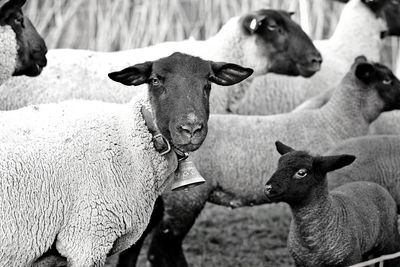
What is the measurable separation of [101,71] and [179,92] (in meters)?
2.18

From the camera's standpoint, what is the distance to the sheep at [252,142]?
19.2 feet

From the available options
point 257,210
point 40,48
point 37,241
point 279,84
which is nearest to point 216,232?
point 257,210

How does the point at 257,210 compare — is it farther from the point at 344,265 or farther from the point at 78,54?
the point at 344,265

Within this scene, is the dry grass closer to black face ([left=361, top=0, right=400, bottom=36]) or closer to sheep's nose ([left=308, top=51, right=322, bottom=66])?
black face ([left=361, top=0, right=400, bottom=36])

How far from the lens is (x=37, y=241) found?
4.17m

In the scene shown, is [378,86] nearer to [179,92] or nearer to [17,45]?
[179,92]

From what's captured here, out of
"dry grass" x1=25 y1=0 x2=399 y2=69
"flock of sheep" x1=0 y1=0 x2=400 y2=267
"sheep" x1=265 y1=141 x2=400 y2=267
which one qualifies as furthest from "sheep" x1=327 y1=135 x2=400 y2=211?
"dry grass" x1=25 y1=0 x2=399 y2=69

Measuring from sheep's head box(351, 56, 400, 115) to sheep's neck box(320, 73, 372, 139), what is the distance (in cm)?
4

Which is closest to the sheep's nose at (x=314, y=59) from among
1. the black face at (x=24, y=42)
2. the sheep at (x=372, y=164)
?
the sheep at (x=372, y=164)

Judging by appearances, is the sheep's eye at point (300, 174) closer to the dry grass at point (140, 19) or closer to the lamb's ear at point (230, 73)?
the lamb's ear at point (230, 73)

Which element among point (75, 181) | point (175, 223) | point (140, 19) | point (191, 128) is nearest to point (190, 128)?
point (191, 128)

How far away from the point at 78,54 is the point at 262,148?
1709mm

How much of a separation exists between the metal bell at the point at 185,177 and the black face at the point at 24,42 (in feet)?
4.61

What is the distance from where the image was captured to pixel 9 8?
519 cm
